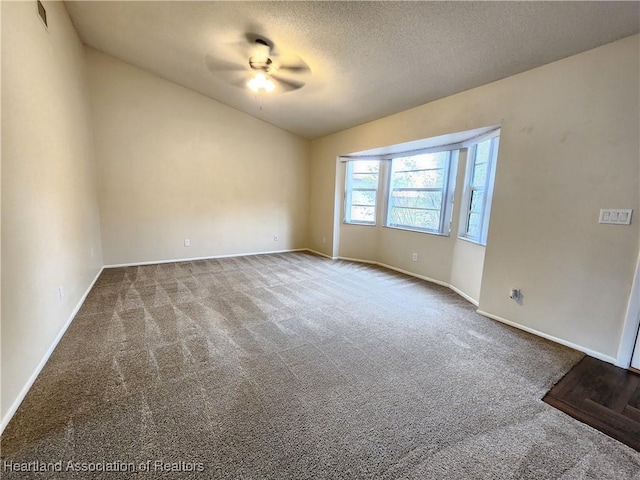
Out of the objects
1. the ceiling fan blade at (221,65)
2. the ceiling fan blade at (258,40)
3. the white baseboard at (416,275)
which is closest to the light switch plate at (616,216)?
the white baseboard at (416,275)

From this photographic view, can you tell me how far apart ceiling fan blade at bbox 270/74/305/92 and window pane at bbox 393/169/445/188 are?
2.20 m

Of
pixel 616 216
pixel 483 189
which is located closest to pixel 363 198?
pixel 483 189

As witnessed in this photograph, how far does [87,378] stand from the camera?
69.8 inches

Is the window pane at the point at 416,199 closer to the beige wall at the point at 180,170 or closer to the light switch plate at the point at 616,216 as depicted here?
the light switch plate at the point at 616,216

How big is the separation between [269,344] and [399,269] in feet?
10.1

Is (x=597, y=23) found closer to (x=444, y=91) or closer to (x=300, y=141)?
(x=444, y=91)

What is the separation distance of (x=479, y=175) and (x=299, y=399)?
3.30m

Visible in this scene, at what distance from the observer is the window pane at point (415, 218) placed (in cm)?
416

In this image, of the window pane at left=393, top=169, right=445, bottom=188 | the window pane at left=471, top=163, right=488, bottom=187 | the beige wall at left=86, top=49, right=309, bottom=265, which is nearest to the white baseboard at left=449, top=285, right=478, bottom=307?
the window pane at left=471, top=163, right=488, bottom=187

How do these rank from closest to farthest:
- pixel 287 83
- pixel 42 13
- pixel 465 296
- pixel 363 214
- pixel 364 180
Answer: pixel 42 13, pixel 465 296, pixel 287 83, pixel 364 180, pixel 363 214

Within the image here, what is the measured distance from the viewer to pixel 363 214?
525 cm

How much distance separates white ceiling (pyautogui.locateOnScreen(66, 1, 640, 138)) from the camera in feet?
6.46

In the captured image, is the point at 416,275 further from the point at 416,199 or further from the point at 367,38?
the point at 367,38

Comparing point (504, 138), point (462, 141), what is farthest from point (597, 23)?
point (462, 141)
